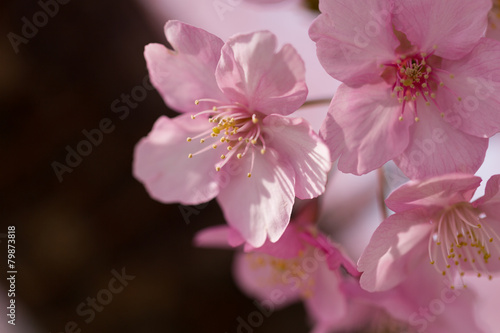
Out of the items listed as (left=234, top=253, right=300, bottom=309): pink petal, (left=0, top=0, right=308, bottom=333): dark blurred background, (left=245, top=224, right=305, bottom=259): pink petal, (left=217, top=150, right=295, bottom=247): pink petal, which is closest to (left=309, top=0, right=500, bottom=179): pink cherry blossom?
(left=217, top=150, right=295, bottom=247): pink petal

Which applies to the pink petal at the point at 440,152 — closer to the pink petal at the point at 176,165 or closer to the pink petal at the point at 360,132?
the pink petal at the point at 360,132

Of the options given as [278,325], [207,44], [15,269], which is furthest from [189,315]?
[207,44]

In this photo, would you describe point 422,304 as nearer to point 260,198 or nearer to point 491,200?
point 491,200

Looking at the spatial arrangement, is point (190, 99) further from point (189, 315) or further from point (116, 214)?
point (189, 315)

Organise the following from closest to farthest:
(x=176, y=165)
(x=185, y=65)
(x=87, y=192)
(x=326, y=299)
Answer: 1. (x=185, y=65)
2. (x=176, y=165)
3. (x=326, y=299)
4. (x=87, y=192)

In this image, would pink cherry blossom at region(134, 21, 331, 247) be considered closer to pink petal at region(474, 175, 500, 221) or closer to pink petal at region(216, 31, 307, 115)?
pink petal at region(216, 31, 307, 115)

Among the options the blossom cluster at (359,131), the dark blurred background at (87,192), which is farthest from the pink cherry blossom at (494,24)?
the dark blurred background at (87,192)

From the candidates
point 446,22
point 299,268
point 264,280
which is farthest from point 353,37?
point 264,280
